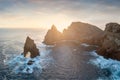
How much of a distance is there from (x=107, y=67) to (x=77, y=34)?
79.8 metres

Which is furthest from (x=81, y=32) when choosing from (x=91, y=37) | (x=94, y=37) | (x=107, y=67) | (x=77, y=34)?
(x=107, y=67)

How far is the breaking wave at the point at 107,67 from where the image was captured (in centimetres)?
6912

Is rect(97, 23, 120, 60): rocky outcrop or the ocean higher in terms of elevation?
rect(97, 23, 120, 60): rocky outcrop

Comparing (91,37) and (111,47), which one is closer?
(111,47)

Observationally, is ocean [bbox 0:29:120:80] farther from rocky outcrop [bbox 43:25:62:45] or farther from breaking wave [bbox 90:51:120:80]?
rocky outcrop [bbox 43:25:62:45]

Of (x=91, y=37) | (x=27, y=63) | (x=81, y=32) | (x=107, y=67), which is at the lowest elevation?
(x=107, y=67)

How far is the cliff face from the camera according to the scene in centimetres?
14039

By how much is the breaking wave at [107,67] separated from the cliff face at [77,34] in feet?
142

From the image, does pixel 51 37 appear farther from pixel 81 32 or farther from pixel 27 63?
pixel 27 63

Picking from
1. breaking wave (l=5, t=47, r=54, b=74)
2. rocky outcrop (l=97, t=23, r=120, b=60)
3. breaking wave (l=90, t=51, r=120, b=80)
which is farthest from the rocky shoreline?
breaking wave (l=5, t=47, r=54, b=74)

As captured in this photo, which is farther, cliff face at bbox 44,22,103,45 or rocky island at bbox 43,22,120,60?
cliff face at bbox 44,22,103,45

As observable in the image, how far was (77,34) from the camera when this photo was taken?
516 feet

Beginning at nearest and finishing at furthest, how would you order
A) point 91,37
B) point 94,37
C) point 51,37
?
point 94,37 → point 91,37 → point 51,37

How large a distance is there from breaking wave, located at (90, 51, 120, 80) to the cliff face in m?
43.1
